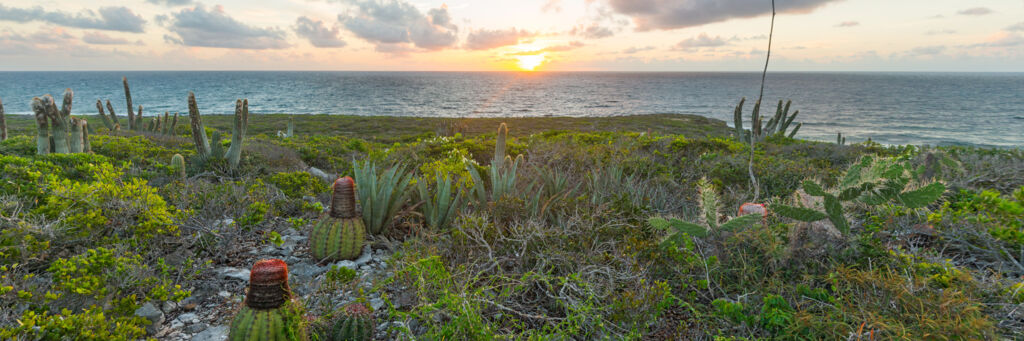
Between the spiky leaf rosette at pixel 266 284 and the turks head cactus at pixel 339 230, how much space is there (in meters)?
1.31

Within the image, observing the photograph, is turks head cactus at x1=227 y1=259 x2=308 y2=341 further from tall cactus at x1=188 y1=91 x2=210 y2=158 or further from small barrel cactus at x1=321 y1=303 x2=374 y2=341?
tall cactus at x1=188 y1=91 x2=210 y2=158

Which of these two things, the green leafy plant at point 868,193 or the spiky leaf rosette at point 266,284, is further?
the green leafy plant at point 868,193

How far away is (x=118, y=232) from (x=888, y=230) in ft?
20.0

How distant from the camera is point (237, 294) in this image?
307 centimetres

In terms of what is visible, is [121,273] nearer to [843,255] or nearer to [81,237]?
[81,237]

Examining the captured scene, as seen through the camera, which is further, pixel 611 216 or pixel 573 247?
pixel 611 216

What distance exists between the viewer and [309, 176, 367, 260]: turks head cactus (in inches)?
138

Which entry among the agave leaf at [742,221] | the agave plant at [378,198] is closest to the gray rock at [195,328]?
the agave plant at [378,198]

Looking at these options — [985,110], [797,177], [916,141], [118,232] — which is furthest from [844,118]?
[118,232]

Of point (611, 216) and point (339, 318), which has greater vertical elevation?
point (611, 216)

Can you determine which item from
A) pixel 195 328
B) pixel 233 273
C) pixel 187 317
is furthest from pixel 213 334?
pixel 233 273

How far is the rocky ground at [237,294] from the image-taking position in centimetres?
263

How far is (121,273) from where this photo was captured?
2.80 meters

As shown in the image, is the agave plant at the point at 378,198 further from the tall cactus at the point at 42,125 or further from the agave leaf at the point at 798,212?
the tall cactus at the point at 42,125
